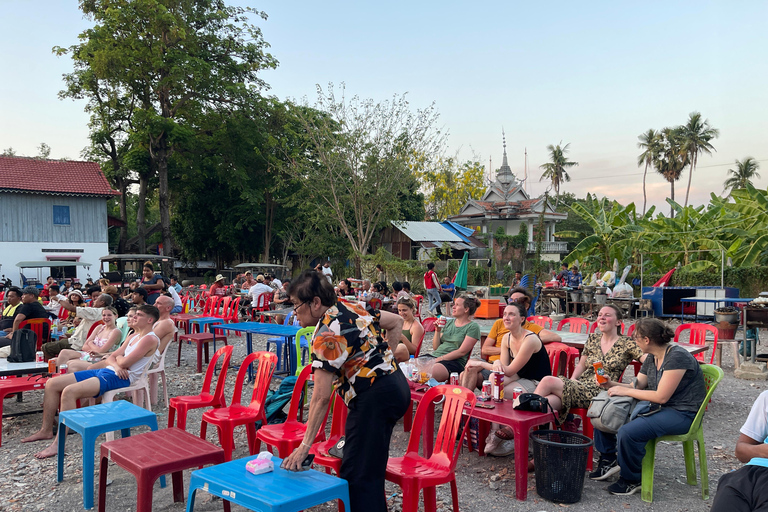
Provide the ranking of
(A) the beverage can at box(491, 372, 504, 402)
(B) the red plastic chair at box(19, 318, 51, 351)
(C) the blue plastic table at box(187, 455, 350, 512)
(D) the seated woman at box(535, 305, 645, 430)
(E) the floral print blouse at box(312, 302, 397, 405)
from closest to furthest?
(C) the blue plastic table at box(187, 455, 350, 512) < (E) the floral print blouse at box(312, 302, 397, 405) < (A) the beverage can at box(491, 372, 504, 402) < (D) the seated woman at box(535, 305, 645, 430) < (B) the red plastic chair at box(19, 318, 51, 351)

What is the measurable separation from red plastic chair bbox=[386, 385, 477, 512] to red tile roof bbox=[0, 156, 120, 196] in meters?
31.2

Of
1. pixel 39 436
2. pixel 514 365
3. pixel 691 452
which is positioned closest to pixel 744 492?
pixel 691 452

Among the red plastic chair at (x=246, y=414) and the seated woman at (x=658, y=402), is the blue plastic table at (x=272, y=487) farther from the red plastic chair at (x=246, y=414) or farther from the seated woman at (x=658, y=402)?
the seated woman at (x=658, y=402)

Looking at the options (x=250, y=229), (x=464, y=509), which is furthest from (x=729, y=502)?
Answer: (x=250, y=229)

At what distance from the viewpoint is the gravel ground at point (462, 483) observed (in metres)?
4.12

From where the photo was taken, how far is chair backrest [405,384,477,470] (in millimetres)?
3629

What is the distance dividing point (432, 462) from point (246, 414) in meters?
1.93

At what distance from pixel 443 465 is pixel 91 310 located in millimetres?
6253

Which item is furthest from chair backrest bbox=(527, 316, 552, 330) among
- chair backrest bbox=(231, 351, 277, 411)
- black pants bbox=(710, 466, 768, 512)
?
black pants bbox=(710, 466, 768, 512)

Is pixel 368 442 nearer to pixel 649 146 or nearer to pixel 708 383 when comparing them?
pixel 708 383

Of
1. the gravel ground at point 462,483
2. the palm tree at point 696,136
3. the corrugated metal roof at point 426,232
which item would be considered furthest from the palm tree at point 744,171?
the gravel ground at point 462,483

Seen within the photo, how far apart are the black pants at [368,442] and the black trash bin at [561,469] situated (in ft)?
5.24

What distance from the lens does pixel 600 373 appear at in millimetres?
4742

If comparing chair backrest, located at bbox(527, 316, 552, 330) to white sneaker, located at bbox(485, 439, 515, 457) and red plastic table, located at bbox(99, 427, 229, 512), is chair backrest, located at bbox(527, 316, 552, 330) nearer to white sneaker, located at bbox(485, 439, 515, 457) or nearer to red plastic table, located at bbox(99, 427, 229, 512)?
white sneaker, located at bbox(485, 439, 515, 457)
